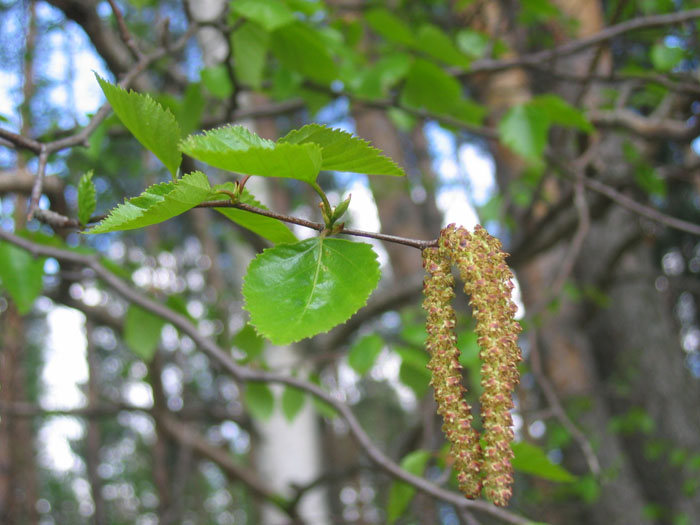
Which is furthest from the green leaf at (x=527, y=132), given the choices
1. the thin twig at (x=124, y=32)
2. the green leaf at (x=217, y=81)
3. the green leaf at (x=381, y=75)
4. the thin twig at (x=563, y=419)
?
the thin twig at (x=124, y=32)

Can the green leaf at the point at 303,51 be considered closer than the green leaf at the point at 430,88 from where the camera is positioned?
Yes

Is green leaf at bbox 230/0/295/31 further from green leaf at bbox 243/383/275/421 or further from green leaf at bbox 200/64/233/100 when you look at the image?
green leaf at bbox 243/383/275/421

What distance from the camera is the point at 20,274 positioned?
1.28m

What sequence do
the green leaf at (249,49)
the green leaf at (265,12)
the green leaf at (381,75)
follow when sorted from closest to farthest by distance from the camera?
1. the green leaf at (265,12)
2. the green leaf at (249,49)
3. the green leaf at (381,75)

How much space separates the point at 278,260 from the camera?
618mm

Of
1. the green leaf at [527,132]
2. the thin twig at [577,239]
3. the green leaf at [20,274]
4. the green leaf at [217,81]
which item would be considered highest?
the green leaf at [217,81]

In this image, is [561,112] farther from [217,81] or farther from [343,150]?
[343,150]

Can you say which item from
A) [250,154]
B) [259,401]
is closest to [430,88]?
[259,401]

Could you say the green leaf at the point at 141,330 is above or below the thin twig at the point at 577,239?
below

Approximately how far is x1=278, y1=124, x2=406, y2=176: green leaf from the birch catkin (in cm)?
10

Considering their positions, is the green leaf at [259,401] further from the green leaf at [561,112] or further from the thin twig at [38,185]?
the green leaf at [561,112]

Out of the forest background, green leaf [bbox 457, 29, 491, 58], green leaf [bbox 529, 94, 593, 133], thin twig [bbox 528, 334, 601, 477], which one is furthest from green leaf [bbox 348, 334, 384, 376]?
green leaf [bbox 457, 29, 491, 58]

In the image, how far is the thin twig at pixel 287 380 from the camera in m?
1.02

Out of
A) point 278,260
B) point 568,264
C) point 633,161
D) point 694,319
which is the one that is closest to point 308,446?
point 568,264
